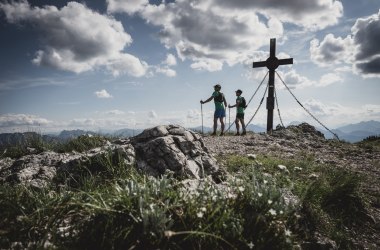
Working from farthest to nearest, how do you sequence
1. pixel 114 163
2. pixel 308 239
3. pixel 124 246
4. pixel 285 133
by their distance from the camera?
1. pixel 285 133
2. pixel 114 163
3. pixel 308 239
4. pixel 124 246

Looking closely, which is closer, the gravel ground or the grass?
the grass

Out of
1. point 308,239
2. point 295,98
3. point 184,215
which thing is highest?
point 295,98

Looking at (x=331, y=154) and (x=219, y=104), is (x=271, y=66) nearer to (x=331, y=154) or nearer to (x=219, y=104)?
(x=219, y=104)

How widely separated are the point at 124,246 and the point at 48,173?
385 centimetres

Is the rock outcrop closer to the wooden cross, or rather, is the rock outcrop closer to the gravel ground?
the gravel ground

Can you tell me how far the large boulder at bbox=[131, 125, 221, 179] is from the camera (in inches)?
234

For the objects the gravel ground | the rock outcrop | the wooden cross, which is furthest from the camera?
the wooden cross

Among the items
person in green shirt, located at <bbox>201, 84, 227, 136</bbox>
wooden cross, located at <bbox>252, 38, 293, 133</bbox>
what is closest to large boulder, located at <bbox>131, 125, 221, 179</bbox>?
person in green shirt, located at <bbox>201, 84, 227, 136</bbox>

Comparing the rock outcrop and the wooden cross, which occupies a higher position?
the wooden cross

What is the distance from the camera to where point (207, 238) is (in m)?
3.29

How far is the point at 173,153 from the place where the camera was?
19.9 ft

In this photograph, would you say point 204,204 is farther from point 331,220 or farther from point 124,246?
point 331,220

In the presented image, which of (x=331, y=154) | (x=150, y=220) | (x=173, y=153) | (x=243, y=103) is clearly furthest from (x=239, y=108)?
(x=150, y=220)

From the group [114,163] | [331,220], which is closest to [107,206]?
[114,163]
